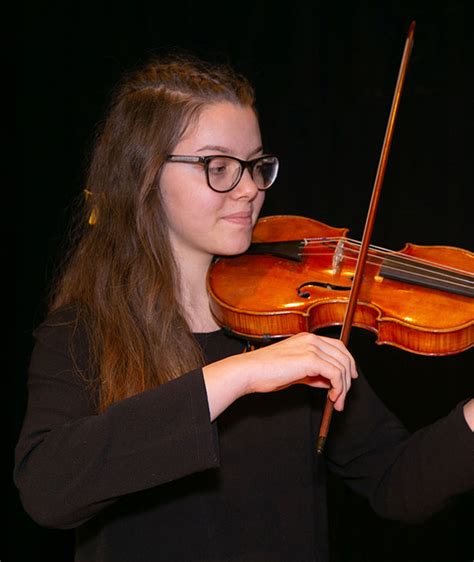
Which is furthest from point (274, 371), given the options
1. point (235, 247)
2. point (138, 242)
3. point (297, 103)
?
point (297, 103)

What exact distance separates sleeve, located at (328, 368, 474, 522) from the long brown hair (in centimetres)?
32

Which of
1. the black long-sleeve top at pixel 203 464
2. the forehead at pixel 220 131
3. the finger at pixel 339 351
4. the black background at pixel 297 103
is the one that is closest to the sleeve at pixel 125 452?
the black long-sleeve top at pixel 203 464

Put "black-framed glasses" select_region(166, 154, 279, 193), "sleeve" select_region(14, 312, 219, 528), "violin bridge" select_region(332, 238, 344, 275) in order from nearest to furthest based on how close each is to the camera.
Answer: "sleeve" select_region(14, 312, 219, 528) < "black-framed glasses" select_region(166, 154, 279, 193) < "violin bridge" select_region(332, 238, 344, 275)

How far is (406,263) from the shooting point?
117cm

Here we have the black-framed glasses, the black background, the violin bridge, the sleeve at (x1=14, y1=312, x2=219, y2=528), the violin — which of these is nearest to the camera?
the sleeve at (x1=14, y1=312, x2=219, y2=528)

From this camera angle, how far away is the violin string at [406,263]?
43.0 inches

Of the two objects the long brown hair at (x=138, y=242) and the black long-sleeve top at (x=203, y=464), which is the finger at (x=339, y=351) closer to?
the black long-sleeve top at (x=203, y=464)

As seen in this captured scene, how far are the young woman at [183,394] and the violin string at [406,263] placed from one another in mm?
184

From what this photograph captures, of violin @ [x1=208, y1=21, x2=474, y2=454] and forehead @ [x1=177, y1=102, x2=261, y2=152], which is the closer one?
violin @ [x1=208, y1=21, x2=474, y2=454]

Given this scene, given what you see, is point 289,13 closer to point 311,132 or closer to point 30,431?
point 311,132

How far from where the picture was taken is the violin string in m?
1.09

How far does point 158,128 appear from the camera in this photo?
1.17 meters

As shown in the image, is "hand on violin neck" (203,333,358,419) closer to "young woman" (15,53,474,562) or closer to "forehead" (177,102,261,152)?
"young woman" (15,53,474,562)

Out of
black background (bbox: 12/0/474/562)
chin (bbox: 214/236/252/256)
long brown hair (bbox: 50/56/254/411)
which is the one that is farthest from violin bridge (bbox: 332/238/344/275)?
black background (bbox: 12/0/474/562)
